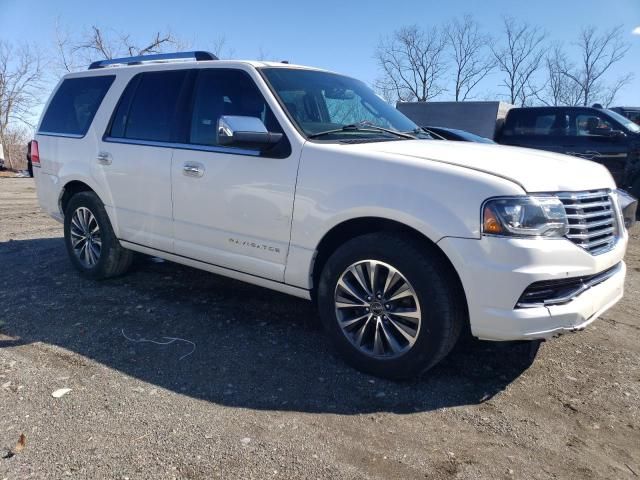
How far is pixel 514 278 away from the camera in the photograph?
2.73 meters

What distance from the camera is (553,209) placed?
2.81m

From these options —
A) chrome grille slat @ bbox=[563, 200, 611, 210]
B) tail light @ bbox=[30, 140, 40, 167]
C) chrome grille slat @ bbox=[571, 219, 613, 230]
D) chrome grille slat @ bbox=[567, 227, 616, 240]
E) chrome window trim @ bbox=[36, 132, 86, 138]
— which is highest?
chrome grille slat @ bbox=[563, 200, 611, 210]

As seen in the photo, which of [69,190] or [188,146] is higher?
[188,146]

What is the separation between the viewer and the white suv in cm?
281

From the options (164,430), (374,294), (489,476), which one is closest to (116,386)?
(164,430)

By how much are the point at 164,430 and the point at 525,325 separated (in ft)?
6.42

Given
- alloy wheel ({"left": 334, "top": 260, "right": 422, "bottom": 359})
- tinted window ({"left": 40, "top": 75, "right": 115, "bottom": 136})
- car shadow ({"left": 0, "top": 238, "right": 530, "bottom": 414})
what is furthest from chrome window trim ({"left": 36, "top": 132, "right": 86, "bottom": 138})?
alloy wheel ({"left": 334, "top": 260, "right": 422, "bottom": 359})

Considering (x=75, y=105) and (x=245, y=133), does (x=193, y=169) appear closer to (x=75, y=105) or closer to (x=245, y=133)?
(x=245, y=133)

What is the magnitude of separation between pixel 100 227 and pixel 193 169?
1.52 metres

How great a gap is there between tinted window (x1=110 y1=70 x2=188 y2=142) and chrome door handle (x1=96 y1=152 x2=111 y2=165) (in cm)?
19

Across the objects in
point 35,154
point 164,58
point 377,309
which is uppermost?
point 164,58

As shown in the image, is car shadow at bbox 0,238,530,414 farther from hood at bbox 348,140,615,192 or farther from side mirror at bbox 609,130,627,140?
side mirror at bbox 609,130,627,140

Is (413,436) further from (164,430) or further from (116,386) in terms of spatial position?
(116,386)

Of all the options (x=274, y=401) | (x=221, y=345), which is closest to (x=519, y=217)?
(x=274, y=401)
